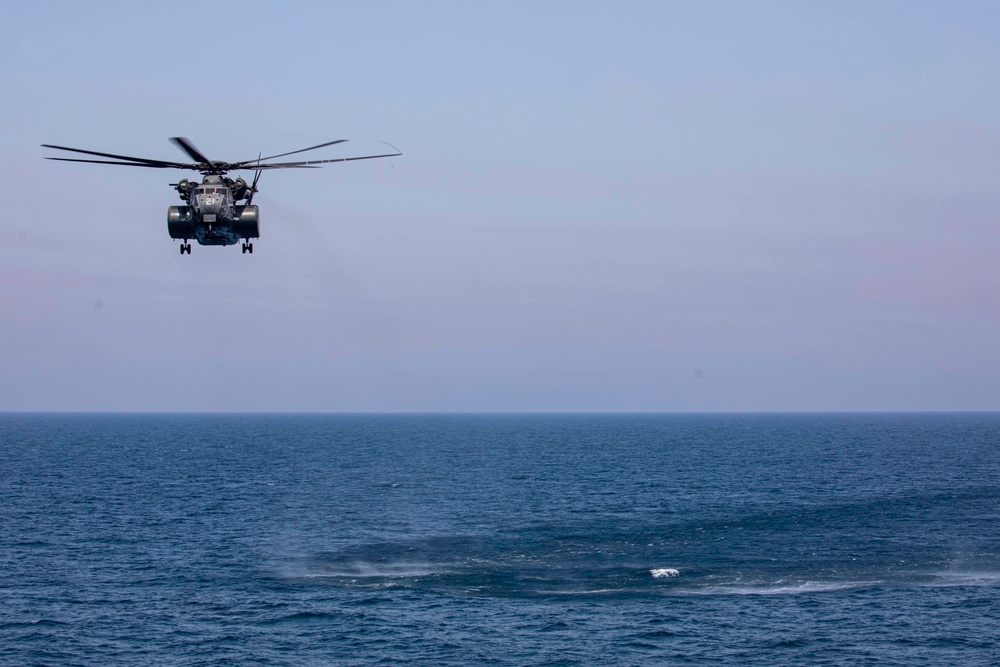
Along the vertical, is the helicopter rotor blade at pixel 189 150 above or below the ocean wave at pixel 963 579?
above

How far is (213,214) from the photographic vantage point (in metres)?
44.8

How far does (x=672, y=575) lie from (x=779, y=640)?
71.6 ft

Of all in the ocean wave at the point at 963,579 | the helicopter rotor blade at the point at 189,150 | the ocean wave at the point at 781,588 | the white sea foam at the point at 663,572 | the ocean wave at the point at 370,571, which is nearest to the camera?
the helicopter rotor blade at the point at 189,150

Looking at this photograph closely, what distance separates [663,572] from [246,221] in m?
69.5

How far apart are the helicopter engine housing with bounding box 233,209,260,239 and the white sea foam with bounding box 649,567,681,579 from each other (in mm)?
67014

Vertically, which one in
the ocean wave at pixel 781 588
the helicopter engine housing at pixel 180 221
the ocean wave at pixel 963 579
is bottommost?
the ocean wave at pixel 781 588

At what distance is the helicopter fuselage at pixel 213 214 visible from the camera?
4491 centimetres

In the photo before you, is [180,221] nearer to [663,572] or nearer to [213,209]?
[213,209]

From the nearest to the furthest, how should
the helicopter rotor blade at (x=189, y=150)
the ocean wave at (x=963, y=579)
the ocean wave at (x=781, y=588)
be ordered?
1. the helicopter rotor blade at (x=189, y=150)
2. the ocean wave at (x=781, y=588)
3. the ocean wave at (x=963, y=579)

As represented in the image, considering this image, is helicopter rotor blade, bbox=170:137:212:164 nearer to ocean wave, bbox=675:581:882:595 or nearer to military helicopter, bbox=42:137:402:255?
military helicopter, bbox=42:137:402:255

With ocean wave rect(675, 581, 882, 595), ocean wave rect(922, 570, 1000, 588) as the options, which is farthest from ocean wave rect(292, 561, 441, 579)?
ocean wave rect(922, 570, 1000, 588)

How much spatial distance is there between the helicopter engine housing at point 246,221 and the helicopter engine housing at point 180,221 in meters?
2.18

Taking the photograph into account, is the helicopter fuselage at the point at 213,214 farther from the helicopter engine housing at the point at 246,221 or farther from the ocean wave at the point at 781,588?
the ocean wave at the point at 781,588

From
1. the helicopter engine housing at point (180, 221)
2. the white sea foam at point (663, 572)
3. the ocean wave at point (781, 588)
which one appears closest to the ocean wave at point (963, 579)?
the ocean wave at point (781, 588)
